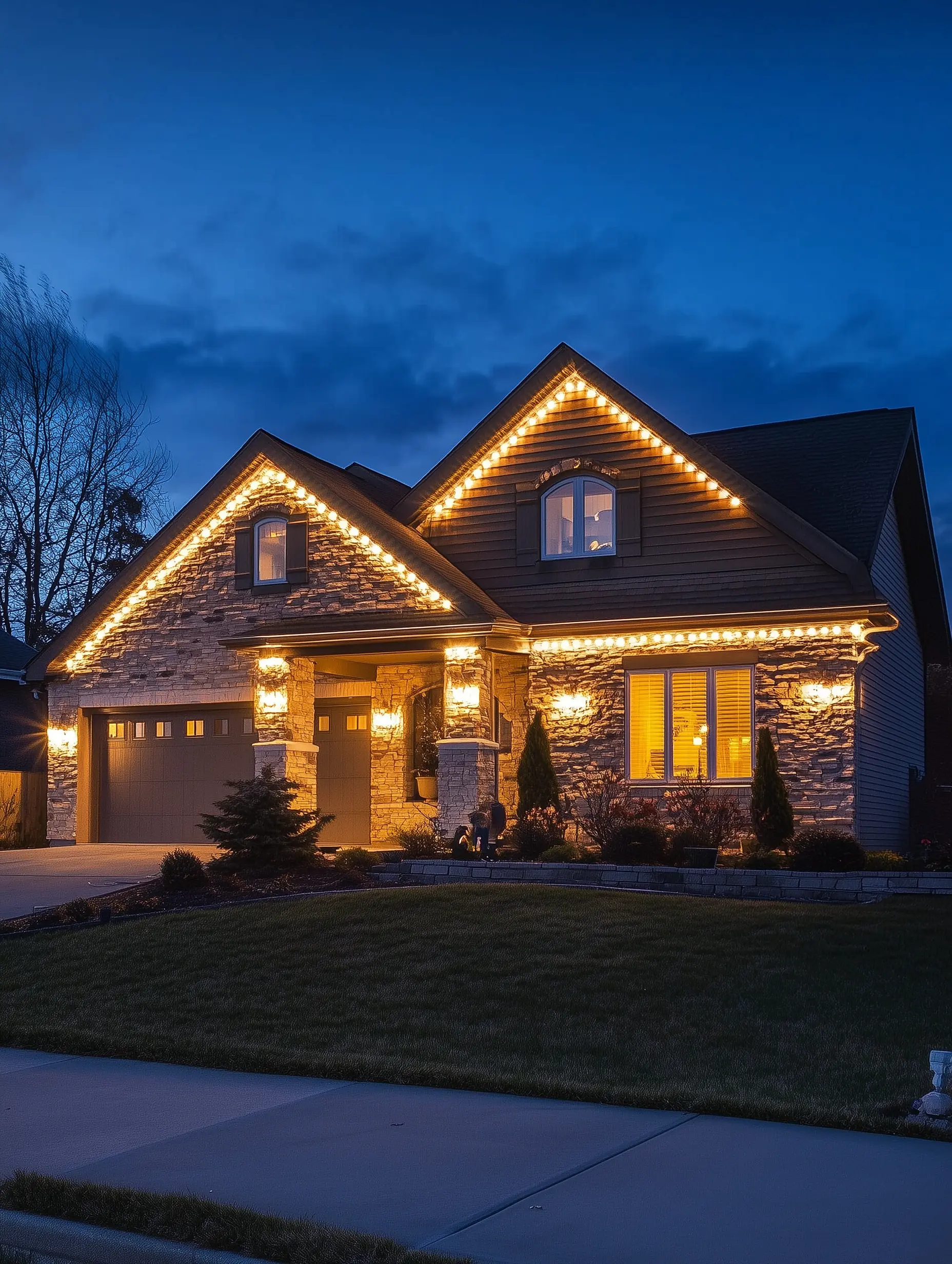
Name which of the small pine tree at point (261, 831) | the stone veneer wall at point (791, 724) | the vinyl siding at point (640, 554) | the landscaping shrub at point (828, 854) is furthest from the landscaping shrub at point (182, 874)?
the landscaping shrub at point (828, 854)

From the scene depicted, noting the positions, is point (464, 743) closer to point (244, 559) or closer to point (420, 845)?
point (420, 845)

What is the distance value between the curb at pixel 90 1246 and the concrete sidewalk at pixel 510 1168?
16.2 inches

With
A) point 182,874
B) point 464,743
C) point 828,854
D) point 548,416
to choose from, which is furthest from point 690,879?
point 548,416

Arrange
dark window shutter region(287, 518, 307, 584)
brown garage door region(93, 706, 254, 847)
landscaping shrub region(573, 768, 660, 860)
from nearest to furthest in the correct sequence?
1. landscaping shrub region(573, 768, 660, 860)
2. dark window shutter region(287, 518, 307, 584)
3. brown garage door region(93, 706, 254, 847)

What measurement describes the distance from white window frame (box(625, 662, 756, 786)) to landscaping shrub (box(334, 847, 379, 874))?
15.1 ft

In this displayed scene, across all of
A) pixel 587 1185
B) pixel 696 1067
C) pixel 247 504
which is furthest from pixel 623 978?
pixel 247 504

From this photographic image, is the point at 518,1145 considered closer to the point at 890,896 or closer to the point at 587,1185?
the point at 587,1185

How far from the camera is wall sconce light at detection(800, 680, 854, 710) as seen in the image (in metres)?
19.0

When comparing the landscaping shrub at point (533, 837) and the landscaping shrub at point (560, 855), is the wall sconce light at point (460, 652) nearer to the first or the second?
the landscaping shrub at point (533, 837)

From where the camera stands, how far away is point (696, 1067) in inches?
342

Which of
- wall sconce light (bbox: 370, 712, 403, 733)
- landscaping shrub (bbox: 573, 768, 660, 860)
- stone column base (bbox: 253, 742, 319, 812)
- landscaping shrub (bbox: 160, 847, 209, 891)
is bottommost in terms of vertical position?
landscaping shrub (bbox: 160, 847, 209, 891)

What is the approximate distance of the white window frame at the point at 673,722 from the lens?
1961 cm

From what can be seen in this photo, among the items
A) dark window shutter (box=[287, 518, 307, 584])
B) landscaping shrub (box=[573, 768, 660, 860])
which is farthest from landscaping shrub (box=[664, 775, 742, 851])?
dark window shutter (box=[287, 518, 307, 584])

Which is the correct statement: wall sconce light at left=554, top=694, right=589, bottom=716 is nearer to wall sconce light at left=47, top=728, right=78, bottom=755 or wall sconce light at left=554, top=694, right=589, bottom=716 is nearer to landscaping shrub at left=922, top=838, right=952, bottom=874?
landscaping shrub at left=922, top=838, right=952, bottom=874
